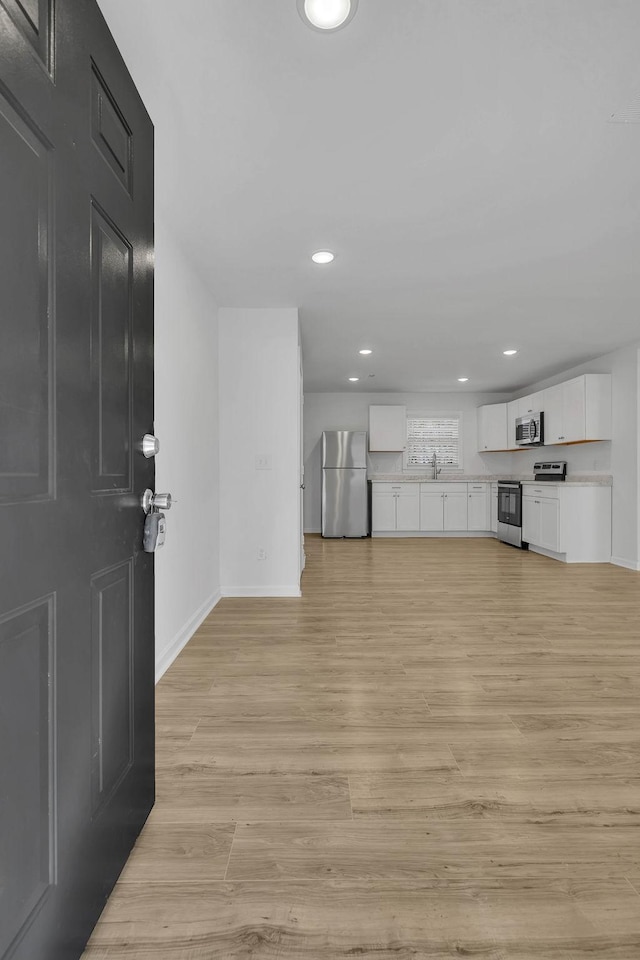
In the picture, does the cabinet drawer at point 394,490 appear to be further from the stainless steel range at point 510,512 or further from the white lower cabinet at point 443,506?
the stainless steel range at point 510,512

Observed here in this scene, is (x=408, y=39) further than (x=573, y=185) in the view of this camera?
No

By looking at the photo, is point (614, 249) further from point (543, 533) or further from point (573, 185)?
point (543, 533)

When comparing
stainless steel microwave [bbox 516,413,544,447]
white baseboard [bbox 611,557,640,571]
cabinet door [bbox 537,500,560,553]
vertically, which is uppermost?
stainless steel microwave [bbox 516,413,544,447]

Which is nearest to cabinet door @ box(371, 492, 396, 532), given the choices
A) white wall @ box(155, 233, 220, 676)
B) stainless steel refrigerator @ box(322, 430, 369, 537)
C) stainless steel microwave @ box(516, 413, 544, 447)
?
stainless steel refrigerator @ box(322, 430, 369, 537)

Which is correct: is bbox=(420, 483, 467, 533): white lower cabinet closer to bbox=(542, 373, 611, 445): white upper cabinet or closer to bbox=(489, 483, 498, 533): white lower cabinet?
bbox=(489, 483, 498, 533): white lower cabinet

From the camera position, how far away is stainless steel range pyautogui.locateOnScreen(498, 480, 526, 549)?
23.0 feet

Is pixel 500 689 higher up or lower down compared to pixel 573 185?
lower down

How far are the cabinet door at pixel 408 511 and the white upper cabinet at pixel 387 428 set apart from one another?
0.80 m

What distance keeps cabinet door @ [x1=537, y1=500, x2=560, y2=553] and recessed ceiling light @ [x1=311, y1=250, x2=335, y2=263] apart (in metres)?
4.31

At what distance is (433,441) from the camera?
8.76 m

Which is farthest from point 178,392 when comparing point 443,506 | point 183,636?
point 443,506

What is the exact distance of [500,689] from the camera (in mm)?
2348

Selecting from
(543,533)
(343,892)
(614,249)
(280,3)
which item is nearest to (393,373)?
(543,533)

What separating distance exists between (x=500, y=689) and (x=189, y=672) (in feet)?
5.07
